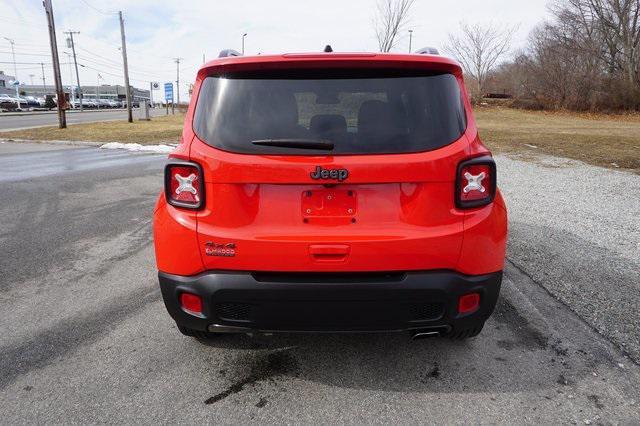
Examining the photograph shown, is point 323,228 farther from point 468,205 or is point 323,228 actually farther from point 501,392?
point 501,392

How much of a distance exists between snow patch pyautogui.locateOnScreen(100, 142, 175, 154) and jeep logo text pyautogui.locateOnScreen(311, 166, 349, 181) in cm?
1455

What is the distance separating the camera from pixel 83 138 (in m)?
20.0

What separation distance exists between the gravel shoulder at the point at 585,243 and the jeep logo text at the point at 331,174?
222 centimetres

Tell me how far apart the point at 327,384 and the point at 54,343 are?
1.86 m

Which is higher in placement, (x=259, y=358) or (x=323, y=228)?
(x=323, y=228)

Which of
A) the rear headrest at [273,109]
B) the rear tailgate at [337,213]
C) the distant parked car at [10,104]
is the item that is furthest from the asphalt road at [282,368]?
the distant parked car at [10,104]

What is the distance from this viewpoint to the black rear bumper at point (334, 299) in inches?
92.6

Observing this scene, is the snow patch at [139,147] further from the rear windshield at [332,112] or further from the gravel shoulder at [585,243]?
the rear windshield at [332,112]

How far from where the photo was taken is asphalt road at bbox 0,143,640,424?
243cm

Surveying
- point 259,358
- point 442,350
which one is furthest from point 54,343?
point 442,350

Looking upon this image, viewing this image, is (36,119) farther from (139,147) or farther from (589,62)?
(589,62)

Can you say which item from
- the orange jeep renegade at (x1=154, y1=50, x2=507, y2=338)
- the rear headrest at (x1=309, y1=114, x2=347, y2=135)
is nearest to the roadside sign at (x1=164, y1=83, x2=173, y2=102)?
the orange jeep renegade at (x1=154, y1=50, x2=507, y2=338)

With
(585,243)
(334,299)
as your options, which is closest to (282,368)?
(334,299)

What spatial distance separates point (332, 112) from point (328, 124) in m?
0.07
